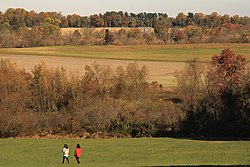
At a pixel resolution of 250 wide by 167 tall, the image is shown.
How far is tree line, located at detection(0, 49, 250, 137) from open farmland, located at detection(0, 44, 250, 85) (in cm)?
1740

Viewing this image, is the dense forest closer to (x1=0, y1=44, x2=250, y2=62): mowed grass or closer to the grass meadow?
(x1=0, y1=44, x2=250, y2=62): mowed grass

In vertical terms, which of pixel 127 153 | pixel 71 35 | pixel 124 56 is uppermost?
pixel 71 35

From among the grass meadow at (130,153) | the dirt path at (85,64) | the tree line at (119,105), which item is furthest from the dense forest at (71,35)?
the grass meadow at (130,153)

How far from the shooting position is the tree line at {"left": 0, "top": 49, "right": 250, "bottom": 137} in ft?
163

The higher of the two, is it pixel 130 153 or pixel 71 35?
pixel 71 35

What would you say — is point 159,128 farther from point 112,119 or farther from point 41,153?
point 41,153

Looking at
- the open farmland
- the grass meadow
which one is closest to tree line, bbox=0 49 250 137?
the grass meadow

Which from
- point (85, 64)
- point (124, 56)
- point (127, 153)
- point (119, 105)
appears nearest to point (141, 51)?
point (124, 56)

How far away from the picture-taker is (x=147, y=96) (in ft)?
220

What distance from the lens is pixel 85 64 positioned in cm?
9838

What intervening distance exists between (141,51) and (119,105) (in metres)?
67.3

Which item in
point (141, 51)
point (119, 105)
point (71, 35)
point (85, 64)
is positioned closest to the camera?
point (119, 105)

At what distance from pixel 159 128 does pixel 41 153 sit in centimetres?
1771

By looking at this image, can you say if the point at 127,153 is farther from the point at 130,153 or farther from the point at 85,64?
the point at 85,64
